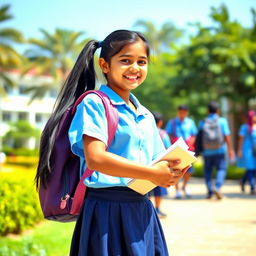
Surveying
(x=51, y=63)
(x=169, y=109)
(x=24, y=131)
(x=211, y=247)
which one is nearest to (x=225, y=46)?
(x=211, y=247)

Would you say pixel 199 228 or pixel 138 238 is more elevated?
pixel 138 238

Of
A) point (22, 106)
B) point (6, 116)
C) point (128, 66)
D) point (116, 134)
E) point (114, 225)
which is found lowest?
point (6, 116)

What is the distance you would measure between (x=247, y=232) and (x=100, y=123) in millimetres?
4374

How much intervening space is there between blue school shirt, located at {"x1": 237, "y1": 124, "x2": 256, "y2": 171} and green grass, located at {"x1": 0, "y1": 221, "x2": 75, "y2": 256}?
4.92 m

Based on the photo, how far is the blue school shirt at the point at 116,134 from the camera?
7.02 feet

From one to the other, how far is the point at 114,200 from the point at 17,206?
395 centimetres

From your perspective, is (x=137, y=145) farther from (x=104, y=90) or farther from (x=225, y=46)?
(x=225, y=46)

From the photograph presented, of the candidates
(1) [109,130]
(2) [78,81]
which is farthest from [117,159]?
(2) [78,81]

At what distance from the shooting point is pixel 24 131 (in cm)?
4534

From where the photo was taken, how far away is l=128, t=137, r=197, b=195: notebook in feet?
6.75

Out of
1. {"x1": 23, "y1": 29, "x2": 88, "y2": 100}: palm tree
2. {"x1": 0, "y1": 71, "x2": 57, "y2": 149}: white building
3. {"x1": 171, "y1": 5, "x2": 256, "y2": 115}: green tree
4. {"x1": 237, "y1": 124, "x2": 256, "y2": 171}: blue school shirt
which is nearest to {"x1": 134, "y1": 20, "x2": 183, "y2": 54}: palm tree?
{"x1": 0, "y1": 71, "x2": 57, "y2": 149}: white building

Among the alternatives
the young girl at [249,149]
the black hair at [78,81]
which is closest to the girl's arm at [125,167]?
the black hair at [78,81]

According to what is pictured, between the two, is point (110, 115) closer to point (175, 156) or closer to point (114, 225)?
point (175, 156)

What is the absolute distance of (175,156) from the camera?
81.8 inches
